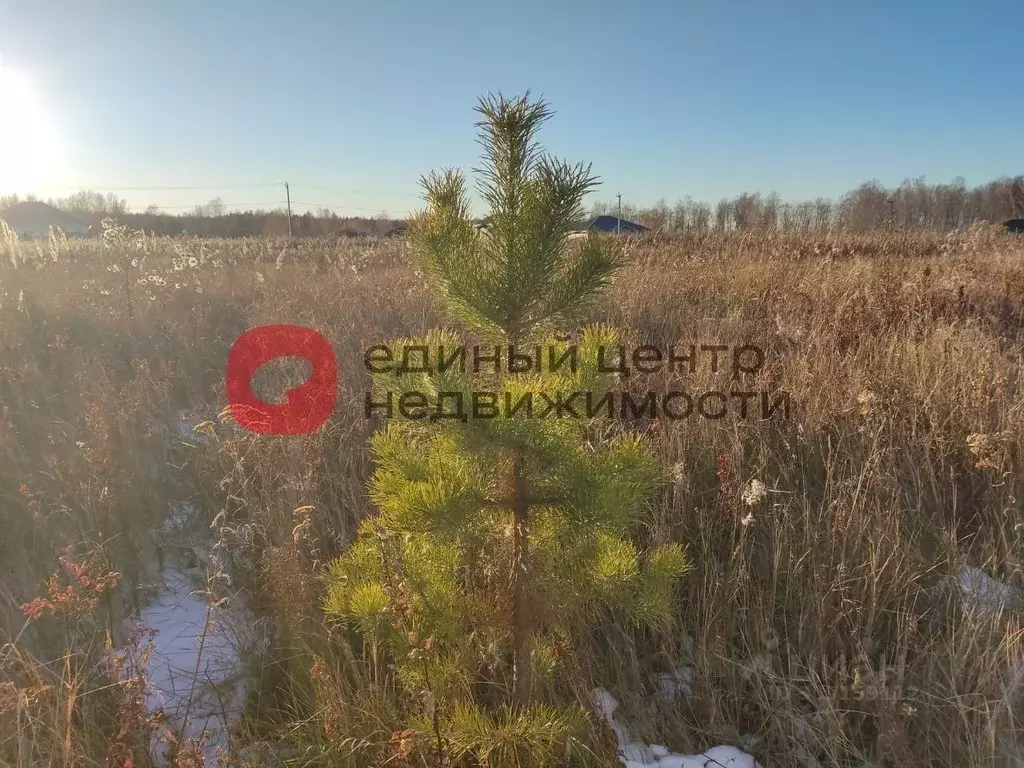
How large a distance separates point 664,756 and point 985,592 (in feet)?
4.43

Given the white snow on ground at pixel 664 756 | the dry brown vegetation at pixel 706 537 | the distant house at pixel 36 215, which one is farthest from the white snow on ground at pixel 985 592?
the distant house at pixel 36 215

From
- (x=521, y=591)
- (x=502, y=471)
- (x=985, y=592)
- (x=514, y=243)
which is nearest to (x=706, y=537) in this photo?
(x=985, y=592)

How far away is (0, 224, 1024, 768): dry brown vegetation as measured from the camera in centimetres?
165

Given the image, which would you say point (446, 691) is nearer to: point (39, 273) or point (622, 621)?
point (622, 621)

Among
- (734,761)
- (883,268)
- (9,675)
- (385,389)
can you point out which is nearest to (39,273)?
(9,675)

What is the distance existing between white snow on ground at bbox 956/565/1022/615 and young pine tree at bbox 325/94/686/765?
125 centimetres

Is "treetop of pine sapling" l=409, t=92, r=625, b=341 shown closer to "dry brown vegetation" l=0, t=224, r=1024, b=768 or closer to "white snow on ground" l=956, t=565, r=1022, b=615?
"dry brown vegetation" l=0, t=224, r=1024, b=768

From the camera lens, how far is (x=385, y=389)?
1.27 metres

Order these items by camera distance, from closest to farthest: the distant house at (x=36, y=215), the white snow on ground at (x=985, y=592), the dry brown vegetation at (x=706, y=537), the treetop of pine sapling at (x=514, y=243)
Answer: the treetop of pine sapling at (x=514, y=243) → the dry brown vegetation at (x=706, y=537) → the white snow on ground at (x=985, y=592) → the distant house at (x=36, y=215)

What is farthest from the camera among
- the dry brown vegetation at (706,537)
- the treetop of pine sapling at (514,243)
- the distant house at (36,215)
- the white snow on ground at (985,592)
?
the distant house at (36,215)

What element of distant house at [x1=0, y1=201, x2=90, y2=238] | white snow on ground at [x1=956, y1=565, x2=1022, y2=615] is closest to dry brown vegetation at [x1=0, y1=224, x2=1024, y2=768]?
white snow on ground at [x1=956, y1=565, x2=1022, y2=615]

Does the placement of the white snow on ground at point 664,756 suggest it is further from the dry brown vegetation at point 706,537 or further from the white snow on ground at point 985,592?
the white snow on ground at point 985,592

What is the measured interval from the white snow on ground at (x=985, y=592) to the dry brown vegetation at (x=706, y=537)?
0.14 ft

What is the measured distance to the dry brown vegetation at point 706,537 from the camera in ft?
5.42
